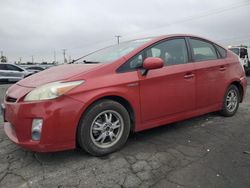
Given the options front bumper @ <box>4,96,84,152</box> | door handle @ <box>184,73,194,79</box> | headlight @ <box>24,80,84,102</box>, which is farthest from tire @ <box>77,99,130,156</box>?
door handle @ <box>184,73,194,79</box>

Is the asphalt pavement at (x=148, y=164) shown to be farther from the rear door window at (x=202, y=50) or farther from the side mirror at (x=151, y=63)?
the rear door window at (x=202, y=50)

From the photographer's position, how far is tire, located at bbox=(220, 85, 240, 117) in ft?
15.7

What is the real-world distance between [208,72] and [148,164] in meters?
2.09

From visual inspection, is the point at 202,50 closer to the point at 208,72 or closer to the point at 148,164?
the point at 208,72

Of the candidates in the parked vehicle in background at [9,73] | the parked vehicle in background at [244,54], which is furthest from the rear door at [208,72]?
the parked vehicle in background at [244,54]

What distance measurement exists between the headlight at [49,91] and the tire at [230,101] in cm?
311

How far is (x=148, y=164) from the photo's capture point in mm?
2906

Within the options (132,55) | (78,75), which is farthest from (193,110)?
(78,75)

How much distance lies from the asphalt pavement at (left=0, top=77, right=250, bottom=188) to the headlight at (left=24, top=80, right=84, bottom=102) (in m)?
0.79

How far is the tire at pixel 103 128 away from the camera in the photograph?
2.95 metres

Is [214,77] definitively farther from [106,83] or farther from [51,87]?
[51,87]

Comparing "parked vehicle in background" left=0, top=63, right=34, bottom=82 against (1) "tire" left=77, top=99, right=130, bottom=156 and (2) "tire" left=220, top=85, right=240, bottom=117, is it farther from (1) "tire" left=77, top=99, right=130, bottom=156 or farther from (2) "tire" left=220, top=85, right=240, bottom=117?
(1) "tire" left=77, top=99, right=130, bottom=156

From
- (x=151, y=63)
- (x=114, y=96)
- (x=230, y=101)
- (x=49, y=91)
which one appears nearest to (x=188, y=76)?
(x=151, y=63)

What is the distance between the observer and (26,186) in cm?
250
